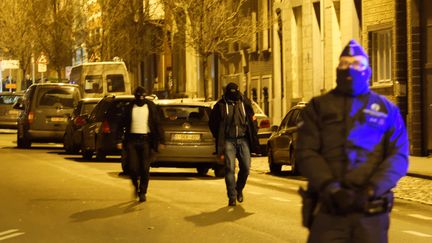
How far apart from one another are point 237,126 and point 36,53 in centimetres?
5404

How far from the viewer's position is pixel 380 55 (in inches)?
1245

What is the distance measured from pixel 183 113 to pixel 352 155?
15.4m

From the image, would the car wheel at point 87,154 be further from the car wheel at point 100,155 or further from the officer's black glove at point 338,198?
the officer's black glove at point 338,198

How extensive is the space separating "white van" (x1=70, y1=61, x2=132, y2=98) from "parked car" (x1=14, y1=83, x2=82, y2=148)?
10.2m

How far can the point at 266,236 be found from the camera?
12.3m

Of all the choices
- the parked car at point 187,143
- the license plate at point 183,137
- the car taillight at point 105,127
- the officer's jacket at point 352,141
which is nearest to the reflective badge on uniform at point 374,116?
the officer's jacket at point 352,141

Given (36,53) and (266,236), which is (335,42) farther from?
(36,53)

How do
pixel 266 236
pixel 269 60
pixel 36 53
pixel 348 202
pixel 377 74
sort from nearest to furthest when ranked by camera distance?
pixel 348 202 → pixel 266 236 → pixel 377 74 → pixel 269 60 → pixel 36 53

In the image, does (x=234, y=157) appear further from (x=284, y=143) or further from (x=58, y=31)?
(x=58, y=31)

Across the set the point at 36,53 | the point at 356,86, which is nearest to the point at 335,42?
the point at 356,86

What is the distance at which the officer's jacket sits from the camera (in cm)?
657

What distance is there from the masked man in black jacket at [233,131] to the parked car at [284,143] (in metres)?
6.34

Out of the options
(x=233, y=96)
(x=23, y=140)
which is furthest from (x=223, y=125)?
(x=23, y=140)

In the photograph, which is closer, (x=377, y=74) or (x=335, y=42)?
(x=377, y=74)
